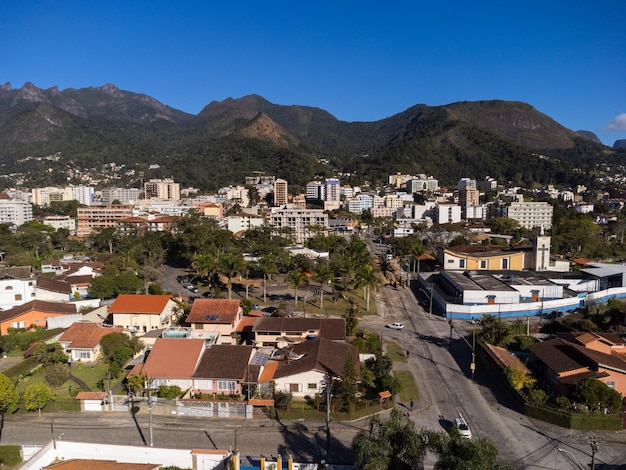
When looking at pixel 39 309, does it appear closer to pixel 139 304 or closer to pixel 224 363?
pixel 139 304

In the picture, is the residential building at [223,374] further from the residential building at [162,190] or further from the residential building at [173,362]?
the residential building at [162,190]

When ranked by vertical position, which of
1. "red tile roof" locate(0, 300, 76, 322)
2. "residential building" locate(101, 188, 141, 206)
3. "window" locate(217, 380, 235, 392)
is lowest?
"window" locate(217, 380, 235, 392)

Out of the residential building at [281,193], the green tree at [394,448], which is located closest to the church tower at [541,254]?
the green tree at [394,448]

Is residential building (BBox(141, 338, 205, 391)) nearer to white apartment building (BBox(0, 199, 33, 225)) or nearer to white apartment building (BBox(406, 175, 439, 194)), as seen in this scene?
white apartment building (BBox(0, 199, 33, 225))

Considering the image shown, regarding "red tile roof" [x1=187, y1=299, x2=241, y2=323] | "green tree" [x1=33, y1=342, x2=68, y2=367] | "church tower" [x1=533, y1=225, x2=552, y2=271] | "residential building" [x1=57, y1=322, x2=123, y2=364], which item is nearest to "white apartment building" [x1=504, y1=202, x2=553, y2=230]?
"church tower" [x1=533, y1=225, x2=552, y2=271]

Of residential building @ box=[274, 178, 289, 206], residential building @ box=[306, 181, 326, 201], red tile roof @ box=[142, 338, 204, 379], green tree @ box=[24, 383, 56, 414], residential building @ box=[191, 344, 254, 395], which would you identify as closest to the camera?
green tree @ box=[24, 383, 56, 414]

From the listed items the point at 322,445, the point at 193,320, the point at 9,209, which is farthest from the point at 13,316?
the point at 9,209
